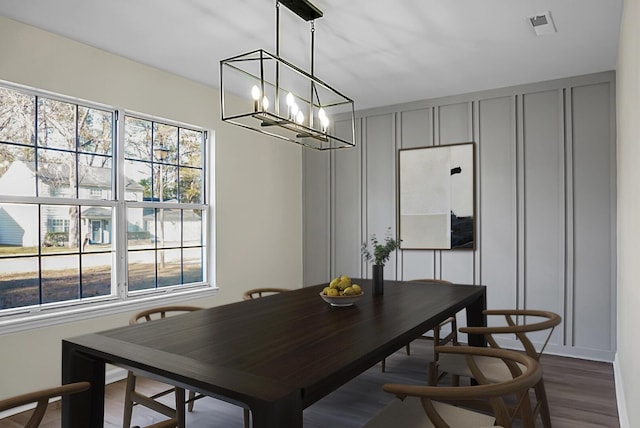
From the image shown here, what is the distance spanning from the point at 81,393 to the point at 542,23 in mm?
3469

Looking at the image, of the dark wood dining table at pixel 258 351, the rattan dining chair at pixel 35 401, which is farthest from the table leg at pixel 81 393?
the rattan dining chair at pixel 35 401

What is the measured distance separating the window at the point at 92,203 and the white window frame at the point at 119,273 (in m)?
0.01

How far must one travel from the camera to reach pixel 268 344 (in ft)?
6.02

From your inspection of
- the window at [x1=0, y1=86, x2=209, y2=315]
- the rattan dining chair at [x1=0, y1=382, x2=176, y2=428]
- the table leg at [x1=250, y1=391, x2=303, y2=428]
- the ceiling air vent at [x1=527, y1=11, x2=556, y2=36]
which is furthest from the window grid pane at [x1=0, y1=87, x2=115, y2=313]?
the ceiling air vent at [x1=527, y1=11, x2=556, y2=36]

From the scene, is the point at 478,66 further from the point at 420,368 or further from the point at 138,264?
the point at 138,264

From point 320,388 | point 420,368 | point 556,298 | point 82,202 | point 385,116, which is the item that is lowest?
point 420,368

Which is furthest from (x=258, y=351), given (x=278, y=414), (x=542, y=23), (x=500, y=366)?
(x=542, y=23)

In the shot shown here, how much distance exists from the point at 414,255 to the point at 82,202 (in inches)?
132

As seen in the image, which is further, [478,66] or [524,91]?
[524,91]

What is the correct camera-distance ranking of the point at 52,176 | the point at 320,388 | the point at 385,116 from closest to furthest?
the point at 320,388, the point at 52,176, the point at 385,116

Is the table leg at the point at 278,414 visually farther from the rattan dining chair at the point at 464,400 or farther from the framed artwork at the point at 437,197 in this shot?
the framed artwork at the point at 437,197

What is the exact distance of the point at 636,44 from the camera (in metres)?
2.04

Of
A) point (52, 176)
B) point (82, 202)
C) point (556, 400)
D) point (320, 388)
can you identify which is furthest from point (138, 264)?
point (556, 400)

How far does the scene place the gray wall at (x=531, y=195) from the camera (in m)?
4.12
